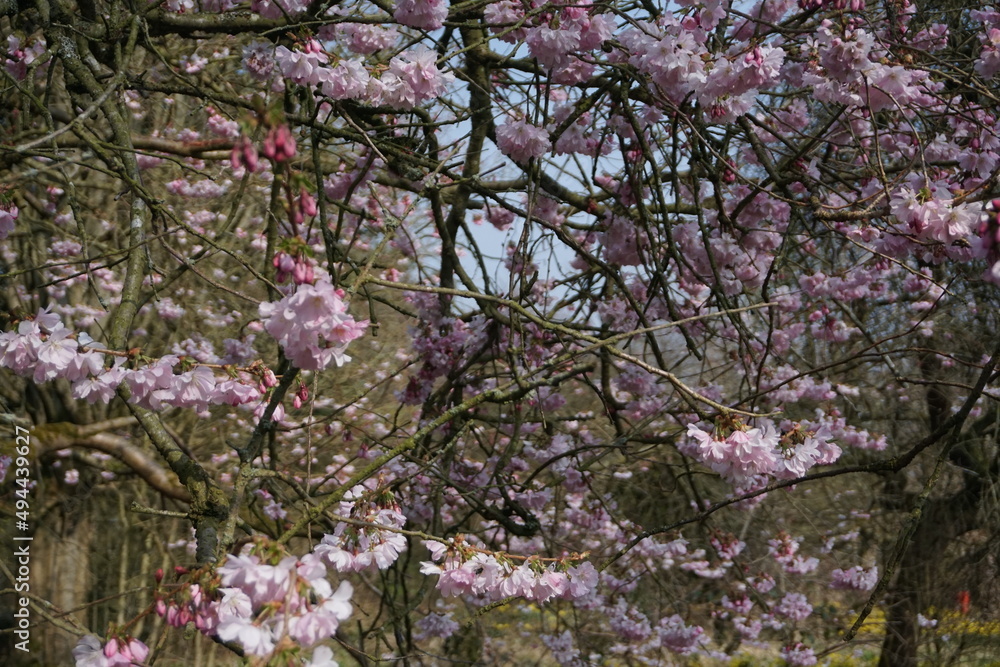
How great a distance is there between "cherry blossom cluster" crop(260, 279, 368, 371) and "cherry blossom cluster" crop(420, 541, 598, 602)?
1.89ft

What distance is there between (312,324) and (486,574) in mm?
823

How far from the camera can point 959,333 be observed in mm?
6379

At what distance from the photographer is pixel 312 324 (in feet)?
4.66

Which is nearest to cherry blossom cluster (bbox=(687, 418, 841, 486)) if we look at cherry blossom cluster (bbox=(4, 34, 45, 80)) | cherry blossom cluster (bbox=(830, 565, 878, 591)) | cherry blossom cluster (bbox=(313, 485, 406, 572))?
cherry blossom cluster (bbox=(313, 485, 406, 572))

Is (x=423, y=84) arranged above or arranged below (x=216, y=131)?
below

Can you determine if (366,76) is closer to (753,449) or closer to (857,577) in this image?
(753,449)

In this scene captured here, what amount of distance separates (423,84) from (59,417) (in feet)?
20.1

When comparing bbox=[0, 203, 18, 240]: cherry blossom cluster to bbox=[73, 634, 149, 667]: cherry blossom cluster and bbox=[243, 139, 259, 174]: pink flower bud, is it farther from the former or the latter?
bbox=[243, 139, 259, 174]: pink flower bud

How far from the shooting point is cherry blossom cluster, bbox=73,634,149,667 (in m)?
1.50

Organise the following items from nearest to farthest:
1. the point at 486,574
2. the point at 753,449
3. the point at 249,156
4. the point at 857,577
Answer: the point at 249,156, the point at 753,449, the point at 486,574, the point at 857,577

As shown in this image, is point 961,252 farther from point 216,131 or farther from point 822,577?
point 822,577

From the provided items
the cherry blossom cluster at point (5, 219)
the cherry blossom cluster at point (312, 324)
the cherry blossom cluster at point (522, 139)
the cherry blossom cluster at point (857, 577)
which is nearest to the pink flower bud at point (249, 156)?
the cherry blossom cluster at point (312, 324)

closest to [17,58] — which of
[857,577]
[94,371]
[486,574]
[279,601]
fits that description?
[94,371]

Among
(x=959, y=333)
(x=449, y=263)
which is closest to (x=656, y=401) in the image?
(x=449, y=263)
